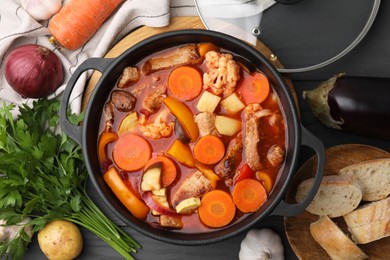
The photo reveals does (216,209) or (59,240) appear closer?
(216,209)

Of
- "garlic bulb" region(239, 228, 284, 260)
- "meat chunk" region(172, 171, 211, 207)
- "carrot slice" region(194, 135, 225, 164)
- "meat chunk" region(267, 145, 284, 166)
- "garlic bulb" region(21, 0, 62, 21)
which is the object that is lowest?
"garlic bulb" region(239, 228, 284, 260)

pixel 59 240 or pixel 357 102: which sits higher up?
pixel 357 102

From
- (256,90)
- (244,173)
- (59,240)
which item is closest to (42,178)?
(59,240)

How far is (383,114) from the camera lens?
2.48 meters

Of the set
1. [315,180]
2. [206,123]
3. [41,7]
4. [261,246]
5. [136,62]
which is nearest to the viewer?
[315,180]

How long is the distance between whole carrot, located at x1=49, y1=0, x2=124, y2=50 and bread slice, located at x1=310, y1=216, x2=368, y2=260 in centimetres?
131

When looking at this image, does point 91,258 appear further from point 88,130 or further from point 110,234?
point 88,130

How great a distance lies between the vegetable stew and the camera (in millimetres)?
2371

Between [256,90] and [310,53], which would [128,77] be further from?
[310,53]

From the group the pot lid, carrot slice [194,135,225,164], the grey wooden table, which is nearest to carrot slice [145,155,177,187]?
carrot slice [194,135,225,164]

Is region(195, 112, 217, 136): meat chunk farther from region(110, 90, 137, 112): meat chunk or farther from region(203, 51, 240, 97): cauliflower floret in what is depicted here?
region(110, 90, 137, 112): meat chunk

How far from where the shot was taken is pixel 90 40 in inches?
109

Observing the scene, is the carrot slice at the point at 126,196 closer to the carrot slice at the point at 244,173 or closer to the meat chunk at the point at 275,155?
the carrot slice at the point at 244,173

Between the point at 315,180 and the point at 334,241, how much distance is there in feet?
1.39
